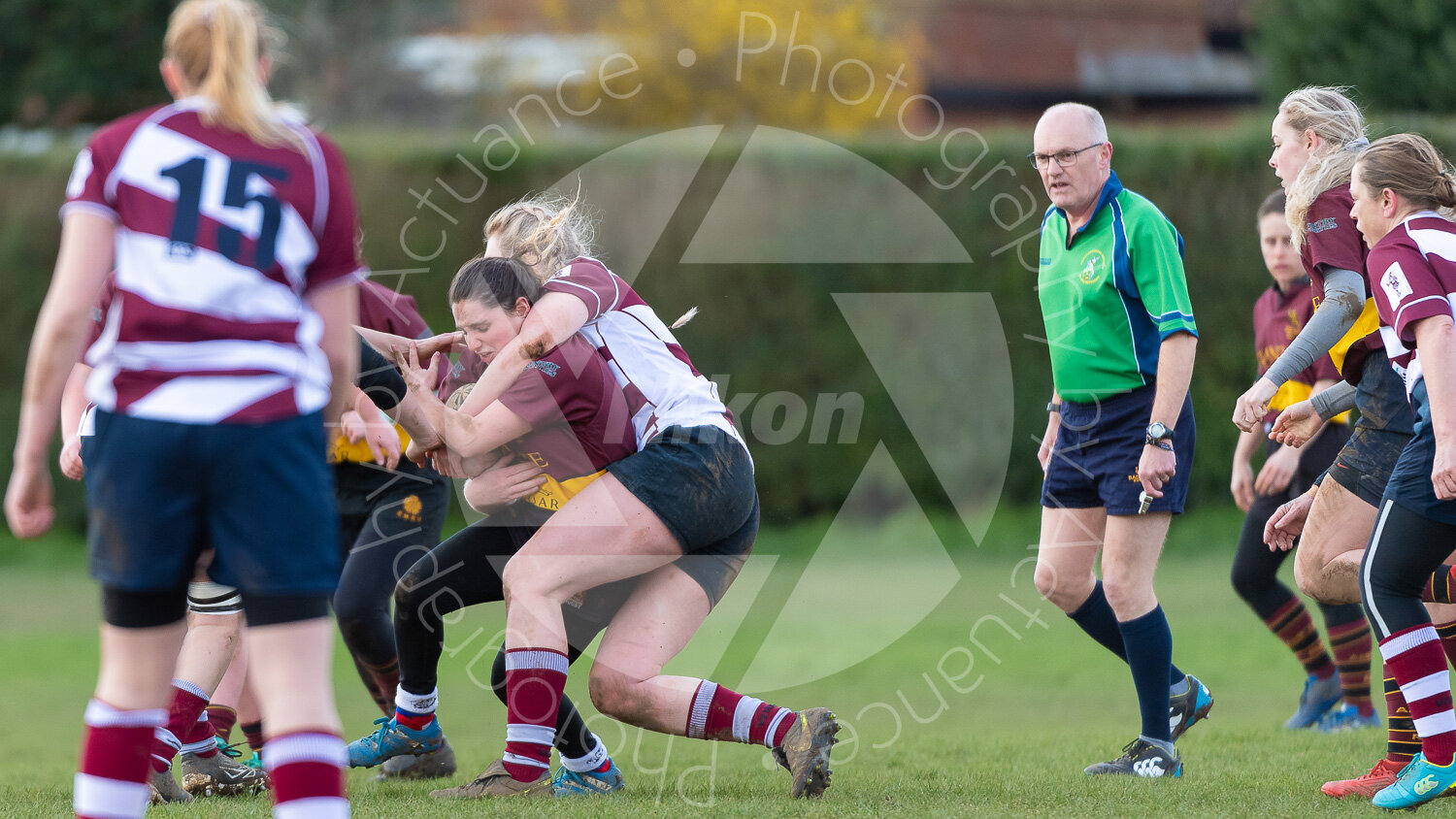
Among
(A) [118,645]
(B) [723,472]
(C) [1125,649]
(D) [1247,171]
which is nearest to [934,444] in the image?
(D) [1247,171]

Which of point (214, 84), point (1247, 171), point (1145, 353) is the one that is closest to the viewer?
point (214, 84)

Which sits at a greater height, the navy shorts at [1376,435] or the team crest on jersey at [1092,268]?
the team crest on jersey at [1092,268]

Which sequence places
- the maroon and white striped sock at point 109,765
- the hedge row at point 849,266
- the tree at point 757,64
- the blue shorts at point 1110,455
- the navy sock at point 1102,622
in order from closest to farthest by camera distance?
the maroon and white striped sock at point 109,765, the blue shorts at point 1110,455, the navy sock at point 1102,622, the hedge row at point 849,266, the tree at point 757,64

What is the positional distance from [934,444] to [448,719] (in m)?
6.55

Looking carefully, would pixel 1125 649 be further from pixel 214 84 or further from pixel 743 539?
pixel 214 84

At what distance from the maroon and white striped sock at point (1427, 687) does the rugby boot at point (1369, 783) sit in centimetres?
20

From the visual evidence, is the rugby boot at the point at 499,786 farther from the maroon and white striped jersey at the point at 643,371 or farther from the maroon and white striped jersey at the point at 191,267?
the maroon and white striped jersey at the point at 191,267

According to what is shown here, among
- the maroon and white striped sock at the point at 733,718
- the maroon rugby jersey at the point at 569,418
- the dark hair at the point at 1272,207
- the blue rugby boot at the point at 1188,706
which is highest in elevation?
the dark hair at the point at 1272,207

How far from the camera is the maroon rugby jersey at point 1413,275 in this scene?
3.47 m

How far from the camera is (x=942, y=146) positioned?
12.4 meters

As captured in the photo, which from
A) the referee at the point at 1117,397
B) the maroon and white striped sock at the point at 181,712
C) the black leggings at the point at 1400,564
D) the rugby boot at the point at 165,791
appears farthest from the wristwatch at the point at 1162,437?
the rugby boot at the point at 165,791

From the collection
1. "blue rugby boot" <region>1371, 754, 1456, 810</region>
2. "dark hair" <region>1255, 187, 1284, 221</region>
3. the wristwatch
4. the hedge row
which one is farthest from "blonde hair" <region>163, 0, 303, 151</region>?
the hedge row

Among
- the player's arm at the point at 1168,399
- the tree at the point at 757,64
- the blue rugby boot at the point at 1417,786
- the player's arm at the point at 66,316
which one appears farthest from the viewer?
the tree at the point at 757,64

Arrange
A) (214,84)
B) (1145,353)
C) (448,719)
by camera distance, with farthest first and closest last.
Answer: (448,719) → (1145,353) → (214,84)
